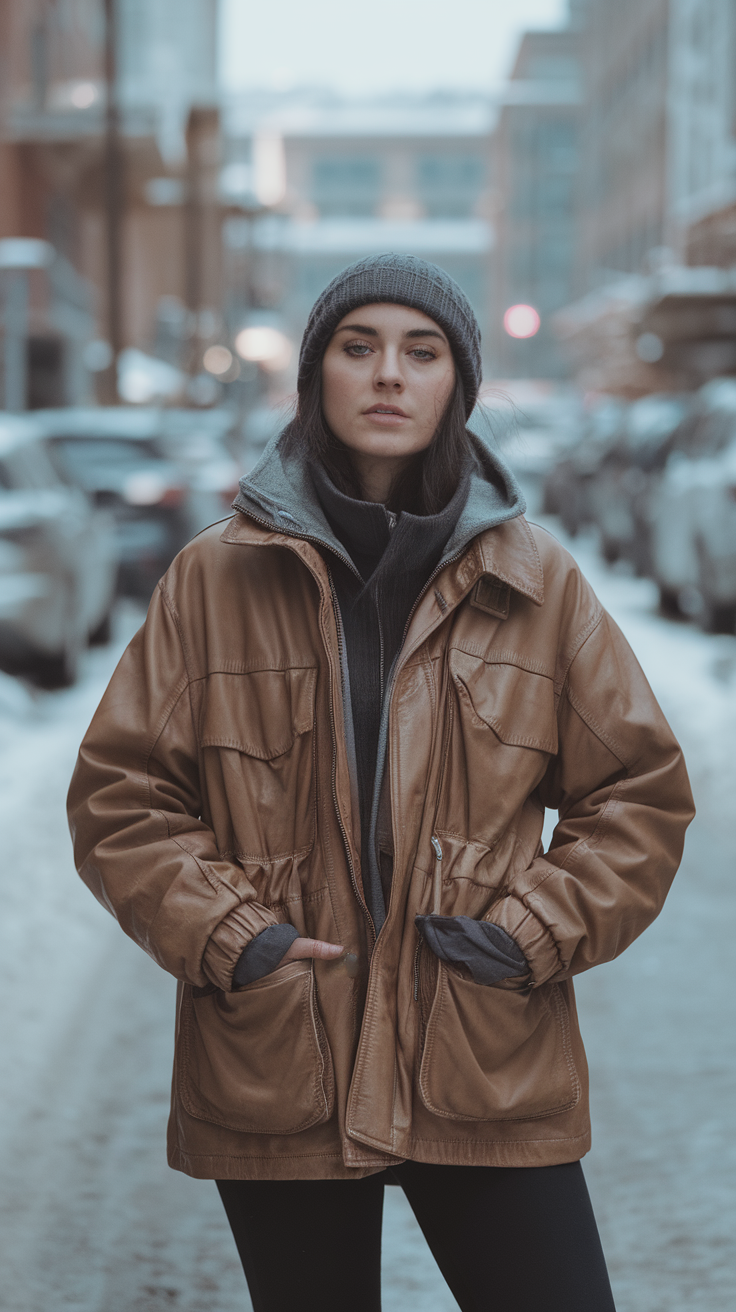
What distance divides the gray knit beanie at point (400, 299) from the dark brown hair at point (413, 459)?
0.04 metres

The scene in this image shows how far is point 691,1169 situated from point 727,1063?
74cm

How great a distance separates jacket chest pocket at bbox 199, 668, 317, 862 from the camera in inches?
87.5

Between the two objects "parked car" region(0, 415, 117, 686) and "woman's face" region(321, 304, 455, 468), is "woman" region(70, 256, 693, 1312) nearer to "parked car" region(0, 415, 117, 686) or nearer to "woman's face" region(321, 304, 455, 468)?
"woman's face" region(321, 304, 455, 468)

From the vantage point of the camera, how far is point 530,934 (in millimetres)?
2139

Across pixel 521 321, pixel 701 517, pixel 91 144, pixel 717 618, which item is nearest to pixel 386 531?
pixel 701 517

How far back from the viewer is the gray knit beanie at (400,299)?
2236 mm

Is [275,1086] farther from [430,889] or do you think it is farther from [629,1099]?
[629,1099]

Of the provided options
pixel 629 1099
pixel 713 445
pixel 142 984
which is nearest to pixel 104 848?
pixel 629 1099

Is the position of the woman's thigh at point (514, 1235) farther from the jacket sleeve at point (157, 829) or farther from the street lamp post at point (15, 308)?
the street lamp post at point (15, 308)

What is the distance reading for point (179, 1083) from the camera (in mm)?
2270

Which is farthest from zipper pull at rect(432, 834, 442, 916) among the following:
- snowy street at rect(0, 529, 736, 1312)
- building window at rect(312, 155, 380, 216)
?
building window at rect(312, 155, 380, 216)

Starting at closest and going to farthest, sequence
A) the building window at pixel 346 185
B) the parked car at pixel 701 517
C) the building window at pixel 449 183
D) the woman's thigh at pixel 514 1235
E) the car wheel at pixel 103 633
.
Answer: the woman's thigh at pixel 514 1235 < the parked car at pixel 701 517 < the car wheel at pixel 103 633 < the building window at pixel 346 185 < the building window at pixel 449 183

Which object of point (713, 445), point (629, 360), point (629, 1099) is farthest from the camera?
point (629, 360)

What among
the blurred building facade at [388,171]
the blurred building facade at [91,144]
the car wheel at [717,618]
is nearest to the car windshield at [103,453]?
the car wheel at [717,618]
